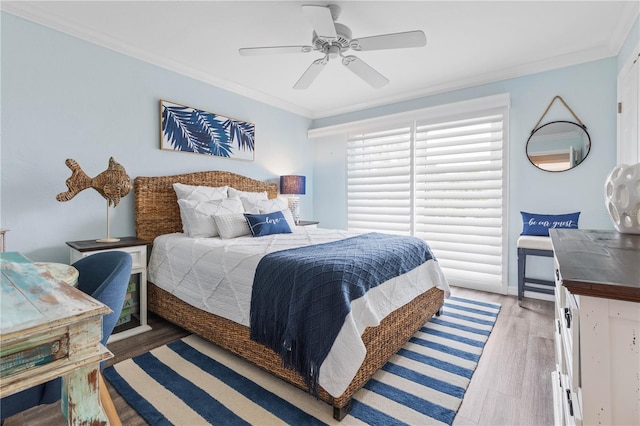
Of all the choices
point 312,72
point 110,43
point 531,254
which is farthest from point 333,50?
point 531,254

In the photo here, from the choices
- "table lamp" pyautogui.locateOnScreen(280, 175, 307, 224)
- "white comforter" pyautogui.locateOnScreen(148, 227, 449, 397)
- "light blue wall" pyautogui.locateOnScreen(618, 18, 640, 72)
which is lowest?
"white comforter" pyautogui.locateOnScreen(148, 227, 449, 397)

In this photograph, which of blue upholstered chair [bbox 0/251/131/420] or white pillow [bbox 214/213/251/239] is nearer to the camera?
blue upholstered chair [bbox 0/251/131/420]

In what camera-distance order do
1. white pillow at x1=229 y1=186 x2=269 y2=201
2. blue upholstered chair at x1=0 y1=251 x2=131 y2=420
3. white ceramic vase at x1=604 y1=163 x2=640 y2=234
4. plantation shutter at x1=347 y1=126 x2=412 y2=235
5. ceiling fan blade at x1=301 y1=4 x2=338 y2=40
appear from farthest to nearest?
1. plantation shutter at x1=347 y1=126 x2=412 y2=235
2. white pillow at x1=229 y1=186 x2=269 y2=201
3. ceiling fan blade at x1=301 y1=4 x2=338 y2=40
4. white ceramic vase at x1=604 y1=163 x2=640 y2=234
5. blue upholstered chair at x1=0 y1=251 x2=131 y2=420

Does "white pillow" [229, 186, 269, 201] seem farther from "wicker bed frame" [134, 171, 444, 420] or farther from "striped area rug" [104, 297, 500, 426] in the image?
"striped area rug" [104, 297, 500, 426]

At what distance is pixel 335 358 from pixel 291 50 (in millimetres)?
2197

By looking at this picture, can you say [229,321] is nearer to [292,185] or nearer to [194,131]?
[194,131]

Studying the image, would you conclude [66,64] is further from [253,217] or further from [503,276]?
[503,276]

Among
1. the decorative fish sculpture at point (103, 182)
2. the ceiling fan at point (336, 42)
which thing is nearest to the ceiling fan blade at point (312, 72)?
the ceiling fan at point (336, 42)

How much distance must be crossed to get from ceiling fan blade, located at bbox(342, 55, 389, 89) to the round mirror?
187 cm

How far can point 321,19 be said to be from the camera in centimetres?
192

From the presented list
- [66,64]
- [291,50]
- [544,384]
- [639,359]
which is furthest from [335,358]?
[66,64]

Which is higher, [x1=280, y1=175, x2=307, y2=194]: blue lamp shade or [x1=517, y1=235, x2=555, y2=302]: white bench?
[x1=280, y1=175, x2=307, y2=194]: blue lamp shade

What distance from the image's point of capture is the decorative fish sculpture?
2359 mm

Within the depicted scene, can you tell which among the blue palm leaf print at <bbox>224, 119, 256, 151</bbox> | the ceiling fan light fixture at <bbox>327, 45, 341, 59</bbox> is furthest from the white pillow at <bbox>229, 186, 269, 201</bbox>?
the ceiling fan light fixture at <bbox>327, 45, 341, 59</bbox>
